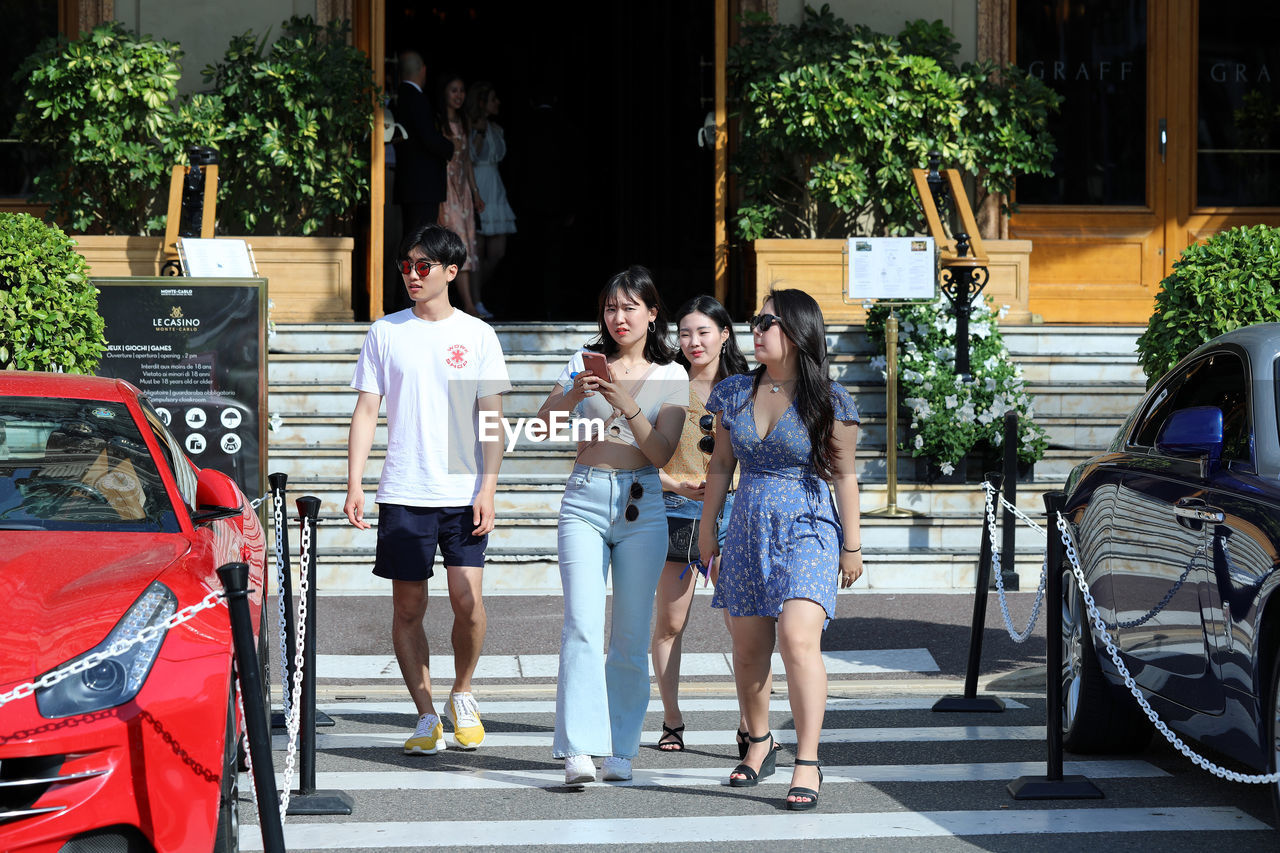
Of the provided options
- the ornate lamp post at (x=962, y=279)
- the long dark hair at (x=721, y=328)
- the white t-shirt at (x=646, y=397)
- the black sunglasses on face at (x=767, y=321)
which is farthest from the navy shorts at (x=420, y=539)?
the ornate lamp post at (x=962, y=279)

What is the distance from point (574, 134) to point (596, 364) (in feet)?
42.6

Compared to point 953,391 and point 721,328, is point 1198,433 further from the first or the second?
point 953,391

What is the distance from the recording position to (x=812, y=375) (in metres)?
6.11

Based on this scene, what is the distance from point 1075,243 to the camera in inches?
620

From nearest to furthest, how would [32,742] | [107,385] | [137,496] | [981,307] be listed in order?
[32,742] → [137,496] → [107,385] → [981,307]

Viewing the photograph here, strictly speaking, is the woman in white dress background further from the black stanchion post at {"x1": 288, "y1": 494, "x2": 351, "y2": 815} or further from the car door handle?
the car door handle

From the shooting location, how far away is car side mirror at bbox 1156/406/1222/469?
5441 millimetres

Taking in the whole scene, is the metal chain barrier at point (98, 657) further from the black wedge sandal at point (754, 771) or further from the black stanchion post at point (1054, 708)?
the black stanchion post at point (1054, 708)

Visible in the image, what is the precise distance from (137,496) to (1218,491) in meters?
3.61

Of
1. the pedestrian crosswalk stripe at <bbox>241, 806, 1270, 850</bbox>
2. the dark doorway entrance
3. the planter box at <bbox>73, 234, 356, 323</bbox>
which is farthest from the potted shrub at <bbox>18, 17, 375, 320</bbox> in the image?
the pedestrian crosswalk stripe at <bbox>241, 806, 1270, 850</bbox>

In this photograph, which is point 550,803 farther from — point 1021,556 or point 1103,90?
point 1103,90

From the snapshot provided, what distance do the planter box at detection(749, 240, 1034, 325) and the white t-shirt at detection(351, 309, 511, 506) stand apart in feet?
24.6

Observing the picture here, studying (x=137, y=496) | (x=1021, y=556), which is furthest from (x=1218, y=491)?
(x=1021, y=556)

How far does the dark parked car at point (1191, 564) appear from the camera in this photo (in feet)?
16.9
